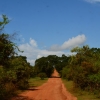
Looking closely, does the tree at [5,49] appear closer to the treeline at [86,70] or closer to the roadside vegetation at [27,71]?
the roadside vegetation at [27,71]

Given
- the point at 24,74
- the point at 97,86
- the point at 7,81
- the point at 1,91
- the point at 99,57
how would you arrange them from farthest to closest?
the point at 24,74 < the point at 99,57 < the point at 97,86 < the point at 7,81 < the point at 1,91

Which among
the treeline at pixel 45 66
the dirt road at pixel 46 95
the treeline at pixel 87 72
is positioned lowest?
the dirt road at pixel 46 95

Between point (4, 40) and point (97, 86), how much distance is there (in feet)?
42.6

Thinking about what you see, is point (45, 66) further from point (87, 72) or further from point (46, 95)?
point (46, 95)

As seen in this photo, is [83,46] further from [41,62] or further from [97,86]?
[41,62]

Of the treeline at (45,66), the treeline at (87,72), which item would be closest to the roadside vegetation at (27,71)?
the treeline at (87,72)

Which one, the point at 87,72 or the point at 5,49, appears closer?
the point at 5,49

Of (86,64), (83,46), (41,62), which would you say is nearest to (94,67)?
(86,64)

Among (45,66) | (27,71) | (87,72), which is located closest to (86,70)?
(87,72)

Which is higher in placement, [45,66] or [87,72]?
[45,66]

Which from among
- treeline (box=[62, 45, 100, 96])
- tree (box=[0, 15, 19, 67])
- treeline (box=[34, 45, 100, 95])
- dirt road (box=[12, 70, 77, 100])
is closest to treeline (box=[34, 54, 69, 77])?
treeline (box=[34, 45, 100, 95])

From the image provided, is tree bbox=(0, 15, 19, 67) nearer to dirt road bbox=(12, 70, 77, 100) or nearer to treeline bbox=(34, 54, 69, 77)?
dirt road bbox=(12, 70, 77, 100)

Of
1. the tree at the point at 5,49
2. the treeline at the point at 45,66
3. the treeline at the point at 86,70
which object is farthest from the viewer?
the treeline at the point at 45,66

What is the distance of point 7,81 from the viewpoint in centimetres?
2673
